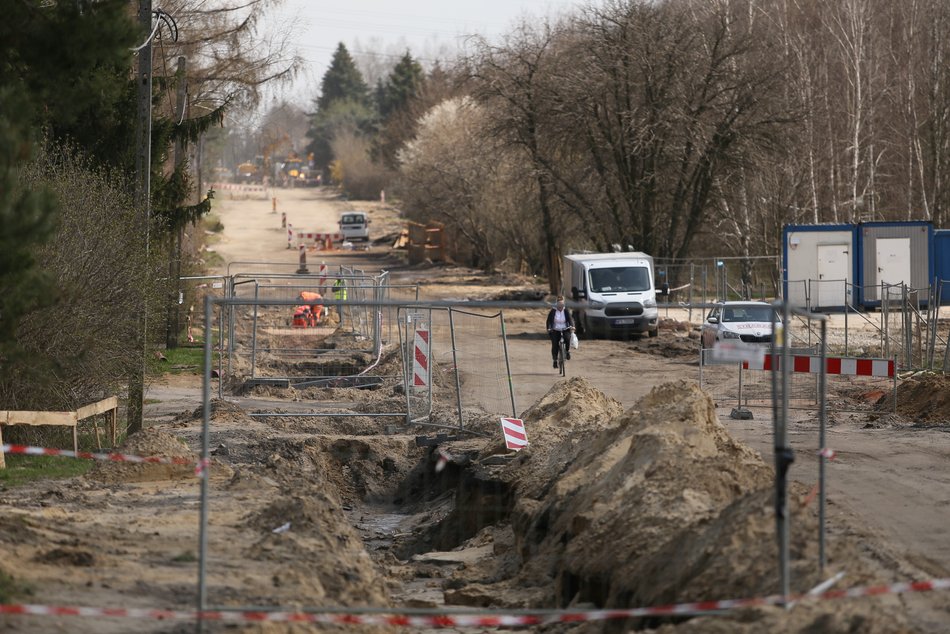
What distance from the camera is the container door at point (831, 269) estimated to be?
41.0 meters

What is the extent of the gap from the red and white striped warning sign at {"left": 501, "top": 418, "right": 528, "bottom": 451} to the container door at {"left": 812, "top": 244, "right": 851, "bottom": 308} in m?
26.2

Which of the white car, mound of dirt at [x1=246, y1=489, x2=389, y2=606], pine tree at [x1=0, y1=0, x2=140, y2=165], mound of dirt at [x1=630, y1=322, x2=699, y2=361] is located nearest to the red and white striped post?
mound of dirt at [x1=246, y1=489, x2=389, y2=606]

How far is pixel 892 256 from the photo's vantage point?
41.0m

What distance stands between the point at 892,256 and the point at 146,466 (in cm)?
3139

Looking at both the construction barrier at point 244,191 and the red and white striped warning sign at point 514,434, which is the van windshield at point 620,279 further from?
the construction barrier at point 244,191

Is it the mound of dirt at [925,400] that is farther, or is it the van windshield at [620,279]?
the van windshield at [620,279]

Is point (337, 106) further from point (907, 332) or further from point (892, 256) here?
point (907, 332)

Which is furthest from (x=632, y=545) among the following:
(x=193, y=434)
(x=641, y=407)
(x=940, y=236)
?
(x=940, y=236)

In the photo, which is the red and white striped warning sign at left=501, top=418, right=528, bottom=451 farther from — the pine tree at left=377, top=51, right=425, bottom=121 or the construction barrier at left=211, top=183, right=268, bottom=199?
the construction barrier at left=211, top=183, right=268, bottom=199

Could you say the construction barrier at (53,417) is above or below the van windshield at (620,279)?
below

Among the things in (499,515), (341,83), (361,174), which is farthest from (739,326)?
(341,83)

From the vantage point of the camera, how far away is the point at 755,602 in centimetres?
777

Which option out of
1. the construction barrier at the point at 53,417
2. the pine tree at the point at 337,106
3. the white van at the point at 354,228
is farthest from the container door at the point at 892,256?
the pine tree at the point at 337,106

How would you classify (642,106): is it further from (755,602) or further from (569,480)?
(755,602)
